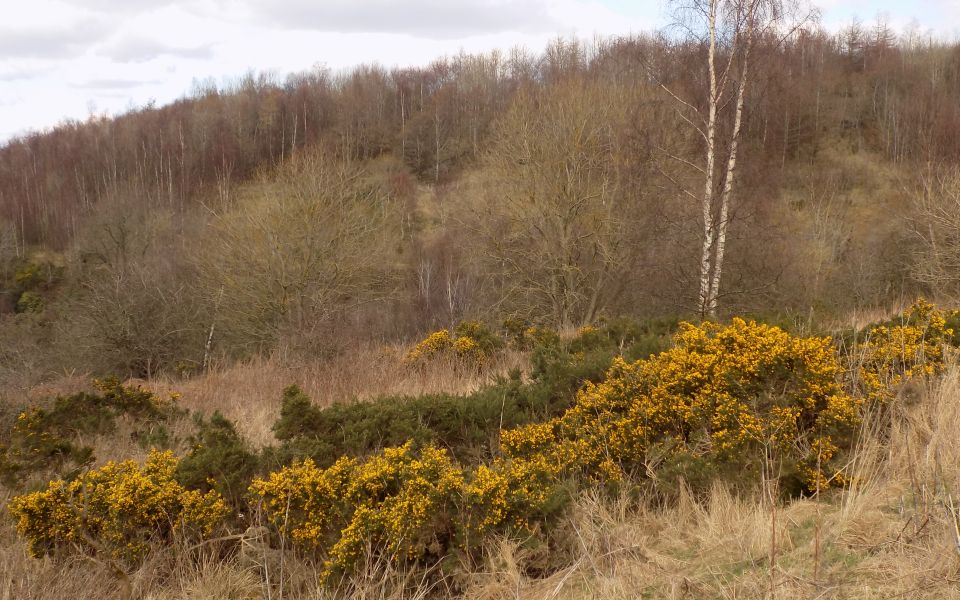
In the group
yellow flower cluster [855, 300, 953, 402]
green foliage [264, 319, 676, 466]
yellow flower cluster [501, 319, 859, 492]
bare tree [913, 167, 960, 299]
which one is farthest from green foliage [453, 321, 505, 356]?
bare tree [913, 167, 960, 299]

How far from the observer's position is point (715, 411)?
13.3 ft

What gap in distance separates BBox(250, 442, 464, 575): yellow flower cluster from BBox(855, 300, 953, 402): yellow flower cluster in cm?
280

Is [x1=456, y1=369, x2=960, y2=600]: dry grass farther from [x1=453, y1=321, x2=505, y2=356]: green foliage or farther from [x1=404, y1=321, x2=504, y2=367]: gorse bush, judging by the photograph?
[x1=453, y1=321, x2=505, y2=356]: green foliage

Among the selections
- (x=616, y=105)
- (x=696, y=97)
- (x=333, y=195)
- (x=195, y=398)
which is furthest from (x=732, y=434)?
(x=333, y=195)

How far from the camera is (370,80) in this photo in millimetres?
61625

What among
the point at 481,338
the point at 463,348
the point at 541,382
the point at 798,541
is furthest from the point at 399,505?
the point at 481,338

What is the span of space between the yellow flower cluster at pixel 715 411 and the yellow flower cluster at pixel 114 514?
6.29 feet

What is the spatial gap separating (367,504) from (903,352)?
328 centimetres

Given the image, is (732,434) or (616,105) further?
(616,105)

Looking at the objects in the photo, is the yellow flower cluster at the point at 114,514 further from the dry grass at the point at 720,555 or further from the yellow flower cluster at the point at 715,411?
the yellow flower cluster at the point at 715,411

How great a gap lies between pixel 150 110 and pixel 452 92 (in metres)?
38.8

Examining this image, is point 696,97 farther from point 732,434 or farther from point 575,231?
point 732,434

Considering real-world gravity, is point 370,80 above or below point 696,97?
above

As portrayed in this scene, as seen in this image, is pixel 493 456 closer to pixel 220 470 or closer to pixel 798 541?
pixel 220 470
